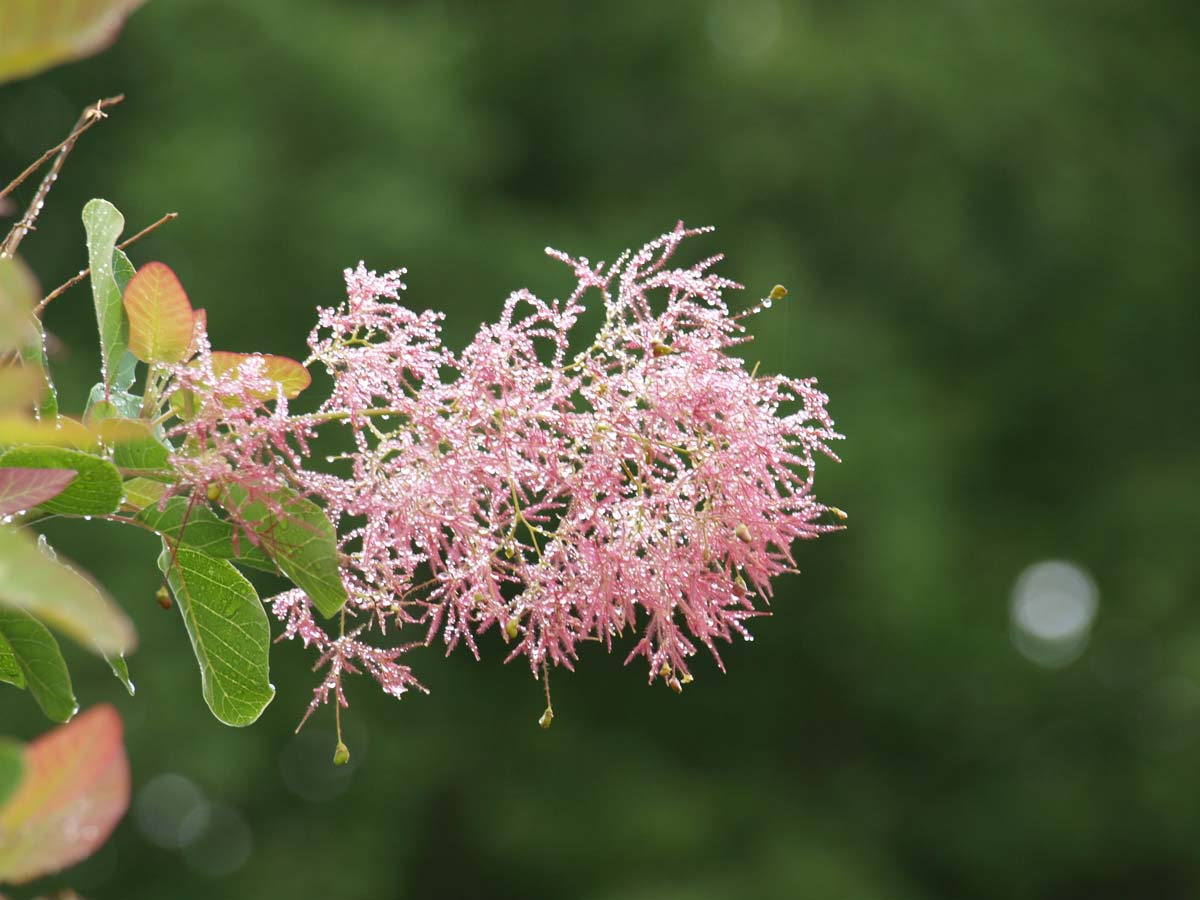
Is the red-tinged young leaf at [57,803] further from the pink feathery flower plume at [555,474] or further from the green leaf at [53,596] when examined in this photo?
the pink feathery flower plume at [555,474]

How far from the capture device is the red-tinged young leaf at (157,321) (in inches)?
41.7

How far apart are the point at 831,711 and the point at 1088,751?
1437 millimetres

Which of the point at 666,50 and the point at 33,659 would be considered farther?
the point at 666,50

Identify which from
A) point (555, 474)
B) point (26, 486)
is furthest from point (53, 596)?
point (555, 474)

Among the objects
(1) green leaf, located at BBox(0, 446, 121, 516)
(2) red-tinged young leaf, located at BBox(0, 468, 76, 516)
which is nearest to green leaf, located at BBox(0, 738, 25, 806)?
(2) red-tinged young leaf, located at BBox(0, 468, 76, 516)

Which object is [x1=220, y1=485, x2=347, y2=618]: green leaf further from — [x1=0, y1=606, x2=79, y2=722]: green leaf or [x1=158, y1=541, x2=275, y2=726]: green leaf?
[x1=0, y1=606, x2=79, y2=722]: green leaf

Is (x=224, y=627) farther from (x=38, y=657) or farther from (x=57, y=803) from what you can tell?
(x=57, y=803)

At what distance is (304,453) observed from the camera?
98 cm

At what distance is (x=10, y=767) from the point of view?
21.0 inches

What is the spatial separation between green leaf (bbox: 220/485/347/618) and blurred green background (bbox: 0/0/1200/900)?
6.68 meters

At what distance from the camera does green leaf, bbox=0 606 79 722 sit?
1.08 metres

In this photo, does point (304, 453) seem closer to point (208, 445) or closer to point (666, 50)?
point (208, 445)

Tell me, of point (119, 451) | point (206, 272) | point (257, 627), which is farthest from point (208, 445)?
point (206, 272)

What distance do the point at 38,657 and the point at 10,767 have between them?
1.92 feet
